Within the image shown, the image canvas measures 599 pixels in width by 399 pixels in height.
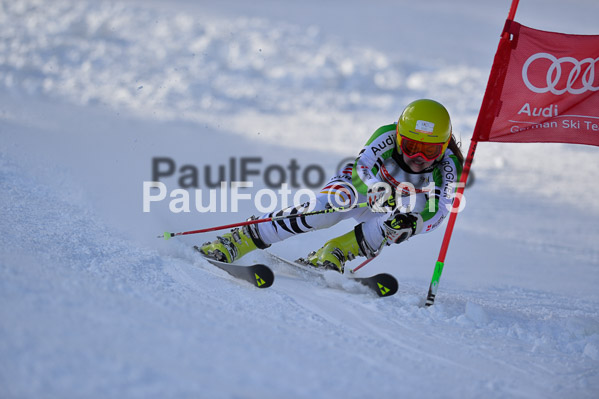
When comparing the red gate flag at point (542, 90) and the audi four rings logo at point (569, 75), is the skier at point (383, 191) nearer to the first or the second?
the red gate flag at point (542, 90)

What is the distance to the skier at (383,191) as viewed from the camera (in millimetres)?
4098

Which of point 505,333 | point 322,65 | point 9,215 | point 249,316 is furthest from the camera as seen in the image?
point 322,65

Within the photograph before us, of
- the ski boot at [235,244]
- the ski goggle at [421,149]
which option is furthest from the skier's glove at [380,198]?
the ski boot at [235,244]

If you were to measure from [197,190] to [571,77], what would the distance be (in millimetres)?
4946

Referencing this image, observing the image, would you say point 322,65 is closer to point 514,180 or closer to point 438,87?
point 438,87

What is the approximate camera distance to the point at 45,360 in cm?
193

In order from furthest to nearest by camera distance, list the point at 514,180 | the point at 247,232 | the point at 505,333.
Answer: the point at 514,180 → the point at 247,232 → the point at 505,333

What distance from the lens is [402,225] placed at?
388cm

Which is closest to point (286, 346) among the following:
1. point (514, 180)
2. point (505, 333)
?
point (505, 333)

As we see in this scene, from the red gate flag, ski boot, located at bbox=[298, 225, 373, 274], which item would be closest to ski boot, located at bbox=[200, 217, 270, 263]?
ski boot, located at bbox=[298, 225, 373, 274]

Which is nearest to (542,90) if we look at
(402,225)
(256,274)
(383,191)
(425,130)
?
(425,130)

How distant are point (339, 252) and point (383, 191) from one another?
59 cm

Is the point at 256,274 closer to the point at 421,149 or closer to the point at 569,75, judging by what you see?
the point at 421,149

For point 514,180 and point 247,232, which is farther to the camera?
point 514,180
